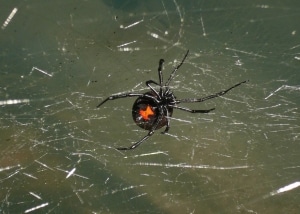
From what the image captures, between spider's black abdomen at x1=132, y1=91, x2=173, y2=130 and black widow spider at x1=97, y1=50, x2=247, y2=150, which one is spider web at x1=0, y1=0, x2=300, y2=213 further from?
spider's black abdomen at x1=132, y1=91, x2=173, y2=130

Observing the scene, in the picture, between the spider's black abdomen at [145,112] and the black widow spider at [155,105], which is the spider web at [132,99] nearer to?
the black widow spider at [155,105]

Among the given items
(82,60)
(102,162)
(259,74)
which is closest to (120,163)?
(102,162)

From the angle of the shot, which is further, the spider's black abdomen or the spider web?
the spider web

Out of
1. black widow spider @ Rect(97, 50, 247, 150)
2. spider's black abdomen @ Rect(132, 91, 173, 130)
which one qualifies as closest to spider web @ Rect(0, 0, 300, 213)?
black widow spider @ Rect(97, 50, 247, 150)

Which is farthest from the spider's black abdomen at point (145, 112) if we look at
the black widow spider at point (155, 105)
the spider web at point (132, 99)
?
the spider web at point (132, 99)

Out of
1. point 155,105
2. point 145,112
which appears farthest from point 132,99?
point 145,112
